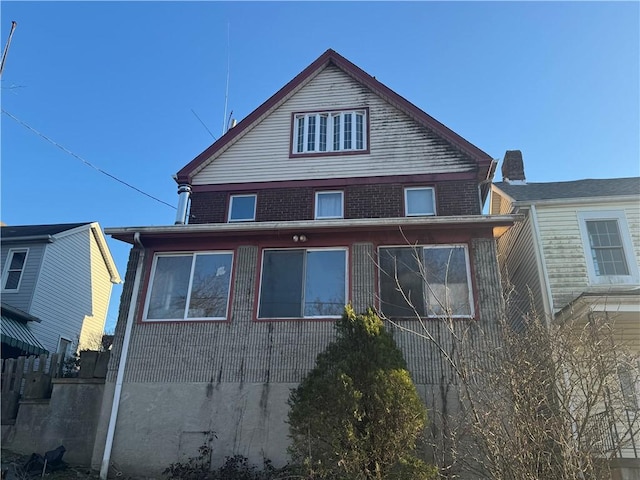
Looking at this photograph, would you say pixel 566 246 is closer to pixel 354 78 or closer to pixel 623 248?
pixel 623 248

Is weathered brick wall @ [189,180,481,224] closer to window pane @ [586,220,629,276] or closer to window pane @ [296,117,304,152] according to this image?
window pane @ [296,117,304,152]

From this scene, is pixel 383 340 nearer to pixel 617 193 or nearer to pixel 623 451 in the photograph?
pixel 623 451

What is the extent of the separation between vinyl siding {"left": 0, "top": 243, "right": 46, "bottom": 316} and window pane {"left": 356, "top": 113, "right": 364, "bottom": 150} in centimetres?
1198

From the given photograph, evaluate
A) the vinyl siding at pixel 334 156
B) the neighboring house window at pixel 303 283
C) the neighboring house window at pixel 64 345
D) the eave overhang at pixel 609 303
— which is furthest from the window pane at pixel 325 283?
the neighboring house window at pixel 64 345

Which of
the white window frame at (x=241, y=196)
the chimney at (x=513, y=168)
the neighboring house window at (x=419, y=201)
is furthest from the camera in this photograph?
the chimney at (x=513, y=168)

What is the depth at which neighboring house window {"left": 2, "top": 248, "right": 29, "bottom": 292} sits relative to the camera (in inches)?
677

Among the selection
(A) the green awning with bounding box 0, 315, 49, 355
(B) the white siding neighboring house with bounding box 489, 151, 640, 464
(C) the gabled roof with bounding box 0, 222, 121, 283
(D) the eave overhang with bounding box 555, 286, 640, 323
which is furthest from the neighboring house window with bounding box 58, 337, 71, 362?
(D) the eave overhang with bounding box 555, 286, 640, 323

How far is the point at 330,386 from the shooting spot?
7.43 metres

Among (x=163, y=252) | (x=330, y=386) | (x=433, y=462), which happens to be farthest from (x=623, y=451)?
(x=163, y=252)

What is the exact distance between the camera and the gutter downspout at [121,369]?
30.3 feet

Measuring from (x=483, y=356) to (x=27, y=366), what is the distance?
9.73 meters

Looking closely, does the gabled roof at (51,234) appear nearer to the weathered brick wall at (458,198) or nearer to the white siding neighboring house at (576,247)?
the weathered brick wall at (458,198)

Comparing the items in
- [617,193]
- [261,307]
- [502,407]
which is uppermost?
[617,193]

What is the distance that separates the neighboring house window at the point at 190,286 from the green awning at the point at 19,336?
6998 mm
